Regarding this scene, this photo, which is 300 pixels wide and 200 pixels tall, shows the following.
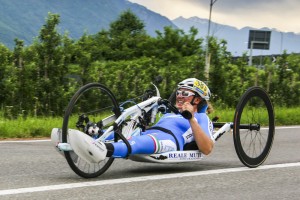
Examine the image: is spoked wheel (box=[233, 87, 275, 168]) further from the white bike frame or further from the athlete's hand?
the athlete's hand

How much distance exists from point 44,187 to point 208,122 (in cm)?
192

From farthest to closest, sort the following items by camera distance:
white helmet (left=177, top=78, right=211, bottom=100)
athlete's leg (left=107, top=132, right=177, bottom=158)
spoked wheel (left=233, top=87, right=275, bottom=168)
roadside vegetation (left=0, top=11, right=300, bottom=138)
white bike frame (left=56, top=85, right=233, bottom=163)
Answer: roadside vegetation (left=0, top=11, right=300, bottom=138)
spoked wheel (left=233, top=87, right=275, bottom=168)
white helmet (left=177, top=78, right=211, bottom=100)
white bike frame (left=56, top=85, right=233, bottom=163)
athlete's leg (left=107, top=132, right=177, bottom=158)

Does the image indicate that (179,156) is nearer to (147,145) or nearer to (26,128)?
(147,145)

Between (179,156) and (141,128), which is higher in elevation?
(141,128)

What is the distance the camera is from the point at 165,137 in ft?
18.9

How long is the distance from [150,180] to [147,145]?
349mm

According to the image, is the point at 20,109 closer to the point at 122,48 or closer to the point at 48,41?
the point at 48,41

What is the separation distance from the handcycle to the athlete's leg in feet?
0.18

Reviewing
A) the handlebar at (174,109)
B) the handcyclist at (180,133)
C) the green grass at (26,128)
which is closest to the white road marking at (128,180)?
the handcyclist at (180,133)

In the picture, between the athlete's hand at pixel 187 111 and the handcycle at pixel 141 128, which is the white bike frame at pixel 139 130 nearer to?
the handcycle at pixel 141 128

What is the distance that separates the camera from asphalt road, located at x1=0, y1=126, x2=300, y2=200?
4.89 metres

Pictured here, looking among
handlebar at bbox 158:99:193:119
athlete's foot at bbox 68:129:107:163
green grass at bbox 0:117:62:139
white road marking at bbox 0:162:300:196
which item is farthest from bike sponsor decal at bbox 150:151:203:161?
green grass at bbox 0:117:62:139

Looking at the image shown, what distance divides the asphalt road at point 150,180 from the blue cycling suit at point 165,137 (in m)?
0.30

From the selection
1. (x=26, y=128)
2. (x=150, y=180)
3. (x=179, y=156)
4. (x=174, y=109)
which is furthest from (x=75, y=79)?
(x=150, y=180)
